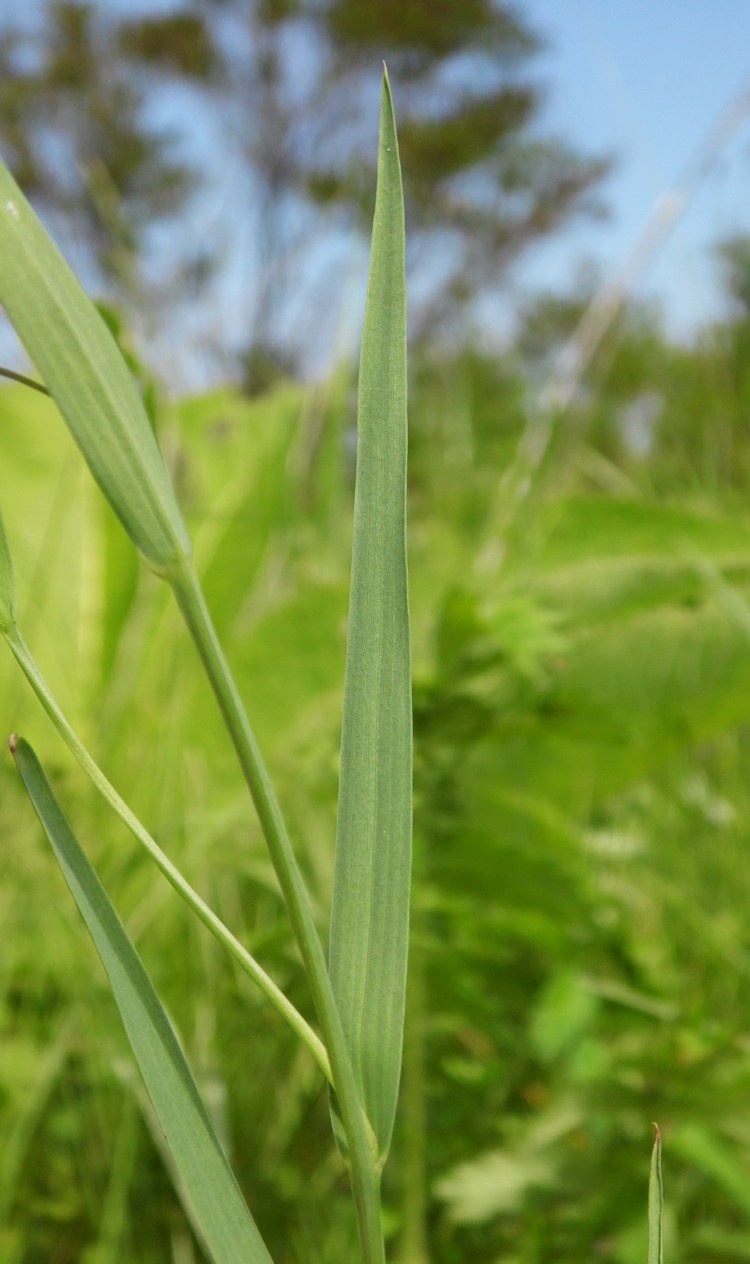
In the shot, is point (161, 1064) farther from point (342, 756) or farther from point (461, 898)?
point (461, 898)

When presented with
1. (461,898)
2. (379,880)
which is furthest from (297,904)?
(461,898)

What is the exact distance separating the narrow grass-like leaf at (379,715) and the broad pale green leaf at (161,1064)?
0.02 metres

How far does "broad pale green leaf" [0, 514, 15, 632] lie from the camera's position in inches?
5.8

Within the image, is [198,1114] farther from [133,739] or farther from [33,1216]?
[133,739]

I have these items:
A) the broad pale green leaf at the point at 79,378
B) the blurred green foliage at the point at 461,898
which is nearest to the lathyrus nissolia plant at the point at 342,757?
the broad pale green leaf at the point at 79,378

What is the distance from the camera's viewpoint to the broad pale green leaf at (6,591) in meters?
0.15

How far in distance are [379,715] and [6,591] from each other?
54mm

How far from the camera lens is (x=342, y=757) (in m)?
0.15

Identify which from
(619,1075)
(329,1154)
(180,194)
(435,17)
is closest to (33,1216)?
(329,1154)

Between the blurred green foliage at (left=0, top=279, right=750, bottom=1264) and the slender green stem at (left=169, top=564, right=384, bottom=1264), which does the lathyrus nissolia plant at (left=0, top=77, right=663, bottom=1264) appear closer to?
the slender green stem at (left=169, top=564, right=384, bottom=1264)

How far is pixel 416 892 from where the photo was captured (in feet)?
1.27

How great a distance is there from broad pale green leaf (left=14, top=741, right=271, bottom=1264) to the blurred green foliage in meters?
0.22

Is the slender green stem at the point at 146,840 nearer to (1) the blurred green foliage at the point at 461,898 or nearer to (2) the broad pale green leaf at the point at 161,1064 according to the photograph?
(2) the broad pale green leaf at the point at 161,1064

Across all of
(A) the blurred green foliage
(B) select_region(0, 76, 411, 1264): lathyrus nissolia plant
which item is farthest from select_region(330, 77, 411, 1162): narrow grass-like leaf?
(A) the blurred green foliage
